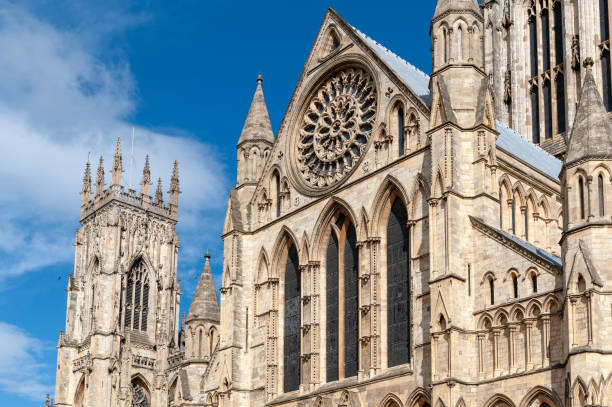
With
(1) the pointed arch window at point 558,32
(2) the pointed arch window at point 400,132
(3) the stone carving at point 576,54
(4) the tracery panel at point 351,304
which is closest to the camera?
(4) the tracery panel at point 351,304

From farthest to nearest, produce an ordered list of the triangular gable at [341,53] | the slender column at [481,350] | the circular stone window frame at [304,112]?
the triangular gable at [341,53]
the circular stone window frame at [304,112]
the slender column at [481,350]

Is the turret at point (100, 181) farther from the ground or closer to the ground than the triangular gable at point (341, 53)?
farther from the ground

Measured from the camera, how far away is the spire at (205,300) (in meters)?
43.9

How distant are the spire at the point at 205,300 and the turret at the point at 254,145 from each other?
4.54 m

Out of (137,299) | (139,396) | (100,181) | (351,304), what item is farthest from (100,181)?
(351,304)

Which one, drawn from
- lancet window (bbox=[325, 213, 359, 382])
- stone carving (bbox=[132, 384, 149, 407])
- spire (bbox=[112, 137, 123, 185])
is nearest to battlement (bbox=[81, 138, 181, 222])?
spire (bbox=[112, 137, 123, 185])

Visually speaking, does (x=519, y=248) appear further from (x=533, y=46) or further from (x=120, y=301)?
(x=120, y=301)

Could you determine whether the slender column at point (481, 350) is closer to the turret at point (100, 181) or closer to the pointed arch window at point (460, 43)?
the pointed arch window at point (460, 43)

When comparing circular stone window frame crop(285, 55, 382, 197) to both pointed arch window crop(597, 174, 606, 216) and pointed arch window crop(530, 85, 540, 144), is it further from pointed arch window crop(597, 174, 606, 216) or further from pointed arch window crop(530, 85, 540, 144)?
pointed arch window crop(530, 85, 540, 144)

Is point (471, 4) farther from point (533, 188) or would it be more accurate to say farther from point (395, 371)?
point (395, 371)

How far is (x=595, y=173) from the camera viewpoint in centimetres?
2884

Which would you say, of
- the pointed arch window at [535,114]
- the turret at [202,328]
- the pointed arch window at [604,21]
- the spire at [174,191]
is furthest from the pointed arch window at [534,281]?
the spire at [174,191]

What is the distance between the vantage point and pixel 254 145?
143 ft

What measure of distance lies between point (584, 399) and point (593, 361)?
3.25 ft
